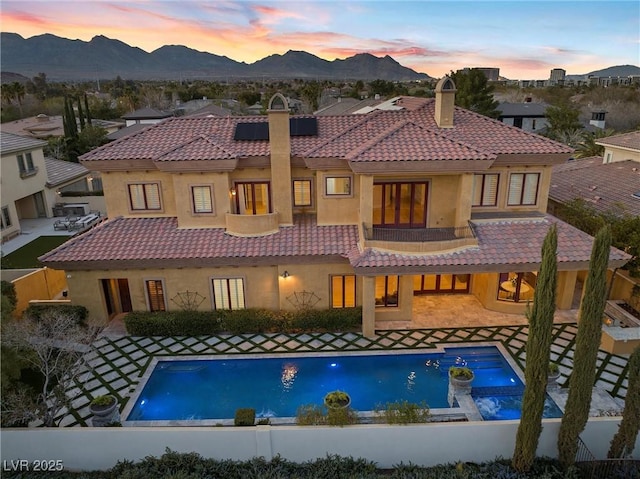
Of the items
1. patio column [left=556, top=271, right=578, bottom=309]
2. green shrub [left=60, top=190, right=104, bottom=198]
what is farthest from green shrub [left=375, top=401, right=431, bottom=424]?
green shrub [left=60, top=190, right=104, bottom=198]

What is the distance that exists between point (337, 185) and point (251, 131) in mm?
5169

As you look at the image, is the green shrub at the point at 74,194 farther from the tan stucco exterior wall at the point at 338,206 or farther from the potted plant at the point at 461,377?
the potted plant at the point at 461,377

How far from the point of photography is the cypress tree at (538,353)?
10422 millimetres

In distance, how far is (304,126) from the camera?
2208 cm

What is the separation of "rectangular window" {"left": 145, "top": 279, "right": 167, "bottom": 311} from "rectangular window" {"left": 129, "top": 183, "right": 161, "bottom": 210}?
3742 mm

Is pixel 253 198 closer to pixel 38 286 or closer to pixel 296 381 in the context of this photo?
pixel 296 381

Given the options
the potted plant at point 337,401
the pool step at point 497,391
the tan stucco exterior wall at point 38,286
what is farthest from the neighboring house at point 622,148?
the tan stucco exterior wall at point 38,286

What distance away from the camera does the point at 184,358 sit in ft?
58.7

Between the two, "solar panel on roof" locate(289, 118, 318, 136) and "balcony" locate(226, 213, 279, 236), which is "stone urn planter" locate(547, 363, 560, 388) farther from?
"solar panel on roof" locate(289, 118, 318, 136)

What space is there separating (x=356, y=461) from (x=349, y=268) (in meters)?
9.10

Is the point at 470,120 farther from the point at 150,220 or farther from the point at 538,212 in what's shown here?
the point at 150,220

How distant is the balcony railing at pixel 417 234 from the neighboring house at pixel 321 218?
61 mm

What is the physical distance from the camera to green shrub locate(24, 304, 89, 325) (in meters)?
19.0

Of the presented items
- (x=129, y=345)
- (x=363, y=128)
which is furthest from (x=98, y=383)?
(x=363, y=128)
